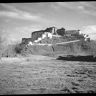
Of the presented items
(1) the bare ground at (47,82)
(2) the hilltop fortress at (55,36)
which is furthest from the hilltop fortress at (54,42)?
(1) the bare ground at (47,82)

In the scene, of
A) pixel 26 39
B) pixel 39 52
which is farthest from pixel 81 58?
pixel 26 39

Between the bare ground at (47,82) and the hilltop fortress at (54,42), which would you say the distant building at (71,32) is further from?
the bare ground at (47,82)

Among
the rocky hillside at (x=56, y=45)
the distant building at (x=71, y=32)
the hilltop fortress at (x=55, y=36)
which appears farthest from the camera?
the distant building at (x=71, y=32)

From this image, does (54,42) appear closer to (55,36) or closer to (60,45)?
(55,36)

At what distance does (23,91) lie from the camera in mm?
5297

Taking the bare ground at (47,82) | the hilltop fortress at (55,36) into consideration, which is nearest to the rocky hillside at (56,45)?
the hilltop fortress at (55,36)

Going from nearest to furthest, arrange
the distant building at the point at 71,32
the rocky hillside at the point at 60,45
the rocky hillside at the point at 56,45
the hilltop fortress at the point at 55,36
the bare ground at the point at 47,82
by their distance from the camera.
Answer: the bare ground at the point at 47,82 < the rocky hillside at the point at 56,45 < the rocky hillside at the point at 60,45 < the hilltop fortress at the point at 55,36 < the distant building at the point at 71,32

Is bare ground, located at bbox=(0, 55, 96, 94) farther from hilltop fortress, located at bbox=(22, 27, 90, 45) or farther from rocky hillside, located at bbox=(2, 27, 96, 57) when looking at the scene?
hilltop fortress, located at bbox=(22, 27, 90, 45)

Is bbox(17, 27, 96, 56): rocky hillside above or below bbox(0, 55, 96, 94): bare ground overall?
below

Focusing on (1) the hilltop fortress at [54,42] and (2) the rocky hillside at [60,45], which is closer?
(2) the rocky hillside at [60,45]

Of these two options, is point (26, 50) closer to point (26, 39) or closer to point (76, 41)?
point (26, 39)

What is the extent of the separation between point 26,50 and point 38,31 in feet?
29.8

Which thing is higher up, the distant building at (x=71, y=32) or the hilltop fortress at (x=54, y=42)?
the distant building at (x=71, y=32)

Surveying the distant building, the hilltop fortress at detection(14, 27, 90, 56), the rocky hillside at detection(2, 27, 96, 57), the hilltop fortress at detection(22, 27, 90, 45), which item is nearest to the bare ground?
the rocky hillside at detection(2, 27, 96, 57)
